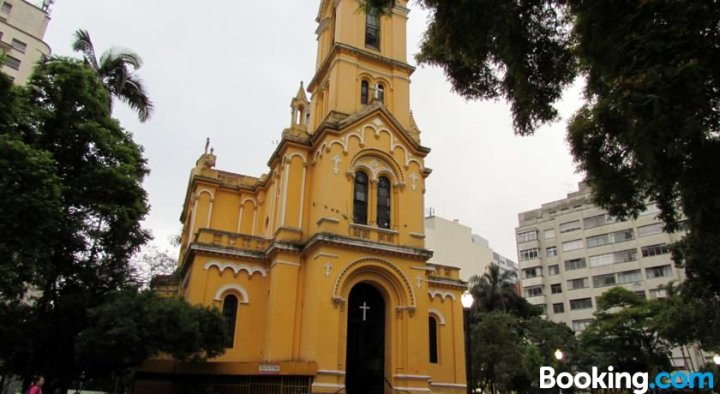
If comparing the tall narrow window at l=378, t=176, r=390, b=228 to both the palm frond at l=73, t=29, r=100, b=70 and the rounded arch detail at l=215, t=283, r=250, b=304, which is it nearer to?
the rounded arch detail at l=215, t=283, r=250, b=304

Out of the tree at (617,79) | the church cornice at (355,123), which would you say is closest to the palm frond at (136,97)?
the church cornice at (355,123)

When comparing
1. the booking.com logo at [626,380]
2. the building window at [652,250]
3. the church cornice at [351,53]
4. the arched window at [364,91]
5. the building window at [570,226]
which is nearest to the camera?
the booking.com logo at [626,380]

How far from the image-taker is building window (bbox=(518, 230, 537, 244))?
2422 inches

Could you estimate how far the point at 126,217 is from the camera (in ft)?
56.4

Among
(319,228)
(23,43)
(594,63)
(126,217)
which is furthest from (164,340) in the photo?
(23,43)

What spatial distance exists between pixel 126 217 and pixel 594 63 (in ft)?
49.2

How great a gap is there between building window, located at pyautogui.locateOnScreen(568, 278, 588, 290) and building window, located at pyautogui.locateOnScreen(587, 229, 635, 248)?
12.9 feet

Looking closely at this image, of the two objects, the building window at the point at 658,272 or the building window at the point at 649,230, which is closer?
Result: the building window at the point at 658,272

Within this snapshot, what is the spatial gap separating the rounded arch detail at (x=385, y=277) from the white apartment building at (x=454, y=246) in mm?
45459

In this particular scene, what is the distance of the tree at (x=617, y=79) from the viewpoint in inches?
276

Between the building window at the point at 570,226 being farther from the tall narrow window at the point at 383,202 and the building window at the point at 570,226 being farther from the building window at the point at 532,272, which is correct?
the tall narrow window at the point at 383,202

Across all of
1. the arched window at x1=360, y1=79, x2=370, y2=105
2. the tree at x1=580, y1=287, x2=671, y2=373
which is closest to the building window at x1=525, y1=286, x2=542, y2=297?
the tree at x1=580, y1=287, x2=671, y2=373

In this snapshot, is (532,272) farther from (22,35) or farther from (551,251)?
(22,35)

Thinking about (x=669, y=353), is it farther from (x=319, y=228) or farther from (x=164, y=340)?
(x=164, y=340)
